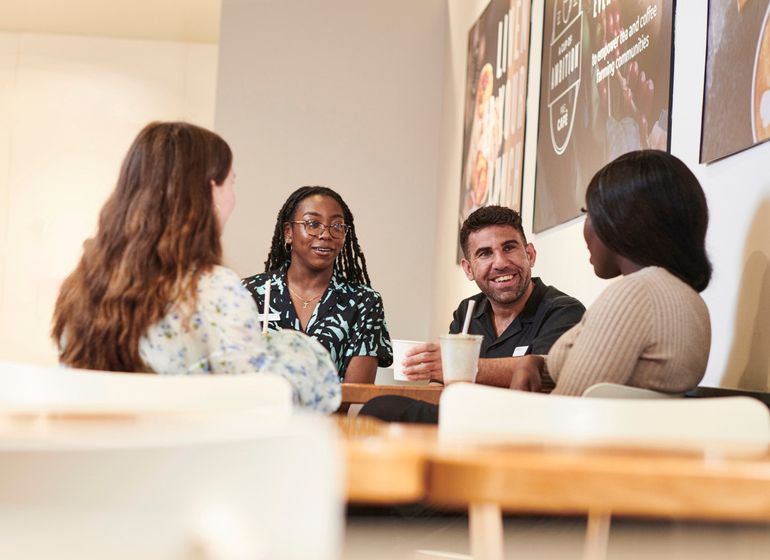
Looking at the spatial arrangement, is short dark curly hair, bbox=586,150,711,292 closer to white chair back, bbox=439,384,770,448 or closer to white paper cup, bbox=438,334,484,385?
white paper cup, bbox=438,334,484,385

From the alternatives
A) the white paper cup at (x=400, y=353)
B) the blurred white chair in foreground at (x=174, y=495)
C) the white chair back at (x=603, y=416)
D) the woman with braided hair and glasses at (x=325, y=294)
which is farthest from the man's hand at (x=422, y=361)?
the blurred white chair in foreground at (x=174, y=495)

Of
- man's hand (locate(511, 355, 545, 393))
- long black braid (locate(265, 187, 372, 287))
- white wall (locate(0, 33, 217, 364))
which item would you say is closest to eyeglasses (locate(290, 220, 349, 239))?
long black braid (locate(265, 187, 372, 287))

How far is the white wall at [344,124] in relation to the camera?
21.4 ft

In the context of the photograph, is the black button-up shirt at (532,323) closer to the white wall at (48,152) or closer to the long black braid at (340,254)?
the long black braid at (340,254)

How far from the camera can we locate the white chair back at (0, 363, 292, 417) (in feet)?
4.20

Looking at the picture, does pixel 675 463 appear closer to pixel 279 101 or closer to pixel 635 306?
pixel 635 306

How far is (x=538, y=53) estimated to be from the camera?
4418 mm

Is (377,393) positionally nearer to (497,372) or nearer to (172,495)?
(497,372)

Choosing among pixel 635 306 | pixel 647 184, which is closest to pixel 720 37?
pixel 647 184

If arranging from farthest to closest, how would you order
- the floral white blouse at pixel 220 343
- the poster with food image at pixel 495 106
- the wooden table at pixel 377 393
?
the poster with food image at pixel 495 106, the wooden table at pixel 377 393, the floral white blouse at pixel 220 343

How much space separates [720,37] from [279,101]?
4292 mm

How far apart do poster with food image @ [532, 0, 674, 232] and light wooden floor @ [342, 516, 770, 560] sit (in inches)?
50.4

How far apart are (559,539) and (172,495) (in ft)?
5.12

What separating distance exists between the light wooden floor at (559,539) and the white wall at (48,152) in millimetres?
6937
